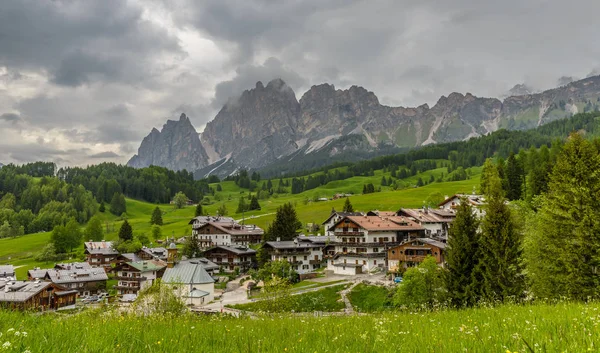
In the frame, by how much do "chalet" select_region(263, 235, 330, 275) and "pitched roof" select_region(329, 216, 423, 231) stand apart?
10.0 metres

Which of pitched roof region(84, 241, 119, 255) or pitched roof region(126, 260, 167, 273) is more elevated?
pitched roof region(84, 241, 119, 255)

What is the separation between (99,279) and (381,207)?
329 feet

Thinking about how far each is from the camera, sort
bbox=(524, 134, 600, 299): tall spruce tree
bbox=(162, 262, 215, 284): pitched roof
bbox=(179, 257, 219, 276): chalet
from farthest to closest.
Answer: bbox=(179, 257, 219, 276): chalet, bbox=(162, 262, 215, 284): pitched roof, bbox=(524, 134, 600, 299): tall spruce tree

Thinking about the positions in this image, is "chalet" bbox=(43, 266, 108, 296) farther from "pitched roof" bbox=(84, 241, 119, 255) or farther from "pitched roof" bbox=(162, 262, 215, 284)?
"pitched roof" bbox=(84, 241, 119, 255)

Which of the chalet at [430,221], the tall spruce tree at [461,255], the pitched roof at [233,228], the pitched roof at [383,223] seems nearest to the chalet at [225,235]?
the pitched roof at [233,228]

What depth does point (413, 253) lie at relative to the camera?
242ft

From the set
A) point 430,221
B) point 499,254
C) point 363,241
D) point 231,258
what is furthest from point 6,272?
point 499,254

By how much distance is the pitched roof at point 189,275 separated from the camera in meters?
75.6

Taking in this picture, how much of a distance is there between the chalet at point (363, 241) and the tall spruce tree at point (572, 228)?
2110 inches

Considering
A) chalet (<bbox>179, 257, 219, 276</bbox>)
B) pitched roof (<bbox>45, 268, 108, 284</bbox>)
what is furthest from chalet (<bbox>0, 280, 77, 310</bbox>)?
chalet (<bbox>179, 257, 219, 276</bbox>)

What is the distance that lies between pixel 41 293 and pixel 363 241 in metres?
63.1

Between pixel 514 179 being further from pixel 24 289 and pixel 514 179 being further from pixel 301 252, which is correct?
pixel 24 289

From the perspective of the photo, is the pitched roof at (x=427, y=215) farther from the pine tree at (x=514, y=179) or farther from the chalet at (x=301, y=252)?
the pine tree at (x=514, y=179)

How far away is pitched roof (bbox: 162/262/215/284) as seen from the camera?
75.6 m
